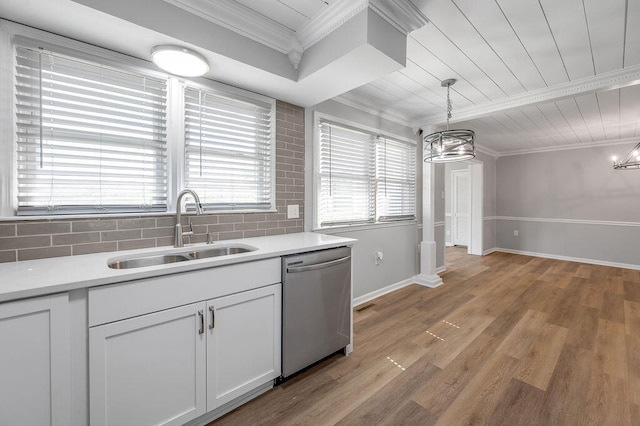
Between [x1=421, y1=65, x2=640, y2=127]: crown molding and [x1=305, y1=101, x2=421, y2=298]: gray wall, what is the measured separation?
36.0 inches

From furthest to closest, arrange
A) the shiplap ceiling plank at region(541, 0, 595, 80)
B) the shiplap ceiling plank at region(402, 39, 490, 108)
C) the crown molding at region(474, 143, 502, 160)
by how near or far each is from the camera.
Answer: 1. the crown molding at region(474, 143, 502, 160)
2. the shiplap ceiling plank at region(402, 39, 490, 108)
3. the shiplap ceiling plank at region(541, 0, 595, 80)

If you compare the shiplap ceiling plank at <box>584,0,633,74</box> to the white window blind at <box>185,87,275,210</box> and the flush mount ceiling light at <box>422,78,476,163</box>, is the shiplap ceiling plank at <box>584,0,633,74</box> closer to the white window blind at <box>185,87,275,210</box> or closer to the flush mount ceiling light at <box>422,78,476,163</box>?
the flush mount ceiling light at <box>422,78,476,163</box>

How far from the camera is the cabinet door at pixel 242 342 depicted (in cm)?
151

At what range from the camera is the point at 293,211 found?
2645mm

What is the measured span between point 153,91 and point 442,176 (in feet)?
13.6

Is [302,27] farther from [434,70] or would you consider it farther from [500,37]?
[500,37]

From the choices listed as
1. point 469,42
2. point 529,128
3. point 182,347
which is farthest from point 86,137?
point 529,128

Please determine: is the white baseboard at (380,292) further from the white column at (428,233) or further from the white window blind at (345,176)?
the white window blind at (345,176)

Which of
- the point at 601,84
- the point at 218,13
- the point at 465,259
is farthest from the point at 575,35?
the point at 465,259

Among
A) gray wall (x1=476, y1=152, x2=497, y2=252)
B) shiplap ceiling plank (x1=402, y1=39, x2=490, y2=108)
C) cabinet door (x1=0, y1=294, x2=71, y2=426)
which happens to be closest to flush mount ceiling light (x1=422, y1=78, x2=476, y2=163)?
shiplap ceiling plank (x1=402, y1=39, x2=490, y2=108)

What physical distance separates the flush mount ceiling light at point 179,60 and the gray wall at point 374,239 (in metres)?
1.18

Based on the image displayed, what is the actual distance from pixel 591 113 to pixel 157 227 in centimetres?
540

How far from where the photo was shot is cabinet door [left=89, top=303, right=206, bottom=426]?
3.90 feet

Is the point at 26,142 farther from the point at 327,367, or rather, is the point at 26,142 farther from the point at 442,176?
the point at 442,176
